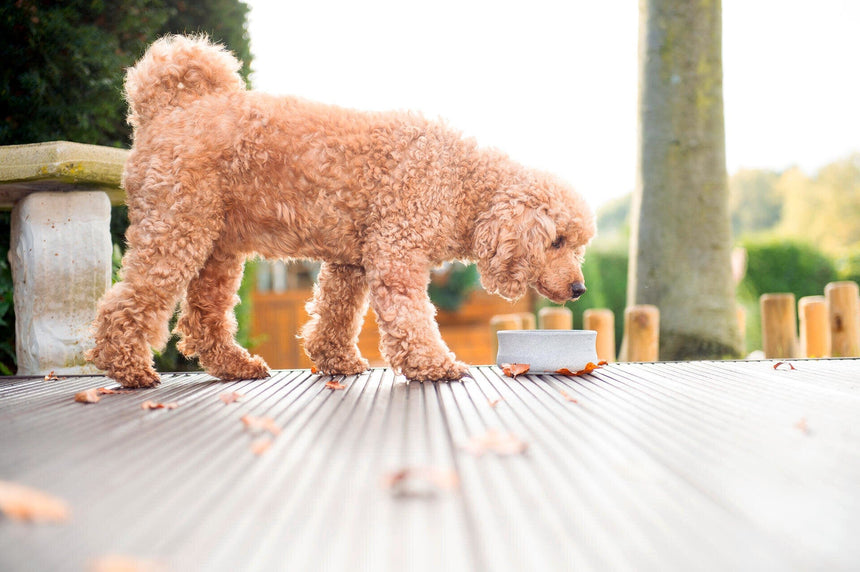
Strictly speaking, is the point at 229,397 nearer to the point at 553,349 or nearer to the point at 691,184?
the point at 553,349

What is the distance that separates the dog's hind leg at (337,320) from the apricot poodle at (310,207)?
189 millimetres

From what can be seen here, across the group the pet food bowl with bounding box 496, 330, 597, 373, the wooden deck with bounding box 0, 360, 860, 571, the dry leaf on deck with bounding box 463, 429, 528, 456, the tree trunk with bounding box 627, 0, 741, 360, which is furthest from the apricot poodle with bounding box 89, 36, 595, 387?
the tree trunk with bounding box 627, 0, 741, 360

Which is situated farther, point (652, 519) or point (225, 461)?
point (225, 461)

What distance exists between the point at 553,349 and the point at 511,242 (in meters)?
0.51

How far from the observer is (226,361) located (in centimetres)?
291

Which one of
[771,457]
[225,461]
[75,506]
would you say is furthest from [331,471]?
[771,457]

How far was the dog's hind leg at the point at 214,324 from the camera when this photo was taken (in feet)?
9.52

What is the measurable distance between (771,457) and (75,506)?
1.37 meters

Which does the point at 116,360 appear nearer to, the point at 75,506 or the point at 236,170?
the point at 236,170

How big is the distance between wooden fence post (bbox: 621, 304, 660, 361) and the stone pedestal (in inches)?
126

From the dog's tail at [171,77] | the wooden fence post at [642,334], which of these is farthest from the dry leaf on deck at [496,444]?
the wooden fence post at [642,334]

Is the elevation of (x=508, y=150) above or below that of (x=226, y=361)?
above

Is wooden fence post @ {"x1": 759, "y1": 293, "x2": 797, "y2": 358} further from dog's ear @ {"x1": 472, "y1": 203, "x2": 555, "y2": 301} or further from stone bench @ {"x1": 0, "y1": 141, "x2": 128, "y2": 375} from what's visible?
stone bench @ {"x1": 0, "y1": 141, "x2": 128, "y2": 375}

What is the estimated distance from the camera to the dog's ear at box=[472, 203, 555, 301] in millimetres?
2703
